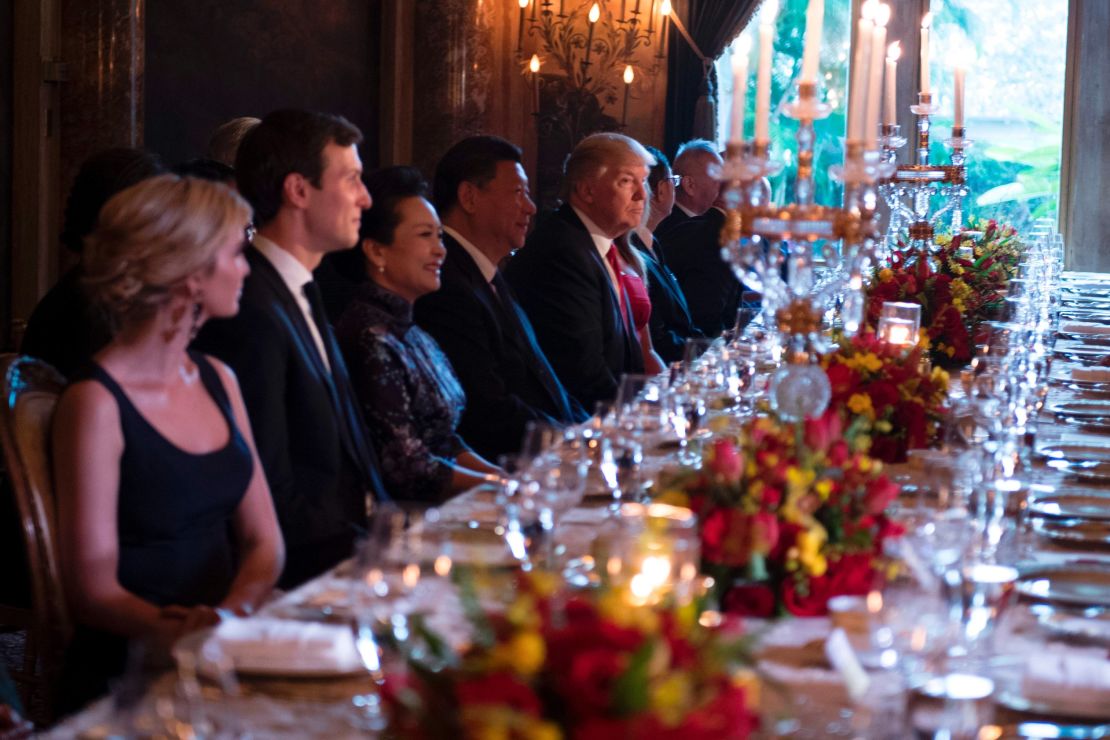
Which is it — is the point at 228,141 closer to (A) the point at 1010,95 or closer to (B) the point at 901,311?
(B) the point at 901,311

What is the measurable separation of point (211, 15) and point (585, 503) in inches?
228

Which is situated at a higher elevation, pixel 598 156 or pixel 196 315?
pixel 598 156

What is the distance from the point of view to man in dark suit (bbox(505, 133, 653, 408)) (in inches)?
214

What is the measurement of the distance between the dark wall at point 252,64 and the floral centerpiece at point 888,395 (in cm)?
481

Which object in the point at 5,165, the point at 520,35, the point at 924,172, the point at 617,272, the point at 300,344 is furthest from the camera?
the point at 520,35

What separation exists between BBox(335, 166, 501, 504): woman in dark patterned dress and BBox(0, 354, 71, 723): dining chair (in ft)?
3.28

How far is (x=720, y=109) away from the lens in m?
10.6

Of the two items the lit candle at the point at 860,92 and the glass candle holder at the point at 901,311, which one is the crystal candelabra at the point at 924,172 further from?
the lit candle at the point at 860,92

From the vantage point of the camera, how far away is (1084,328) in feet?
22.9

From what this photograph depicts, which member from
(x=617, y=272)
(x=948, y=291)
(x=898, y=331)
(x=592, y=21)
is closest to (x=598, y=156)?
(x=617, y=272)

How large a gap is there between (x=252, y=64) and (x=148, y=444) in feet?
19.7

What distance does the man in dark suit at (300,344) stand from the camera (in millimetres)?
3143

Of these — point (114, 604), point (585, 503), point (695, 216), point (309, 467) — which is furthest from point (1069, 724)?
point (695, 216)

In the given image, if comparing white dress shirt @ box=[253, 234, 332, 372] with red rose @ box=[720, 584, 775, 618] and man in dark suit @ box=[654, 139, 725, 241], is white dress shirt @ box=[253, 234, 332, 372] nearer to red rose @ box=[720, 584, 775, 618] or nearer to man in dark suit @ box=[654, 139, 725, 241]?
red rose @ box=[720, 584, 775, 618]
